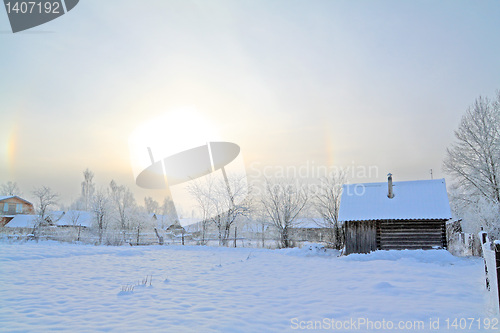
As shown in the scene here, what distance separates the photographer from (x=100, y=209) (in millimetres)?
44625

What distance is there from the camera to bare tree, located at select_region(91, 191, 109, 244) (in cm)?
4456

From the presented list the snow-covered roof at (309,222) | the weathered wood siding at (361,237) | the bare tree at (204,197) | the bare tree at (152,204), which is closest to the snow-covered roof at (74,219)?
the bare tree at (204,197)

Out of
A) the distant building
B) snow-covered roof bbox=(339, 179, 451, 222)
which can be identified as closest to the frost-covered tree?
snow-covered roof bbox=(339, 179, 451, 222)

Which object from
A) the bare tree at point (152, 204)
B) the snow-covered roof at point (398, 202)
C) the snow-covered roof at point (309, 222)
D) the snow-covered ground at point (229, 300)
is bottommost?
the snow-covered ground at point (229, 300)

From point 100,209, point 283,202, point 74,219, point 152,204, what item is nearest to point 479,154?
point 283,202

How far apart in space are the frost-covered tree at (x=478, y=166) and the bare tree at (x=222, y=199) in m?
19.5

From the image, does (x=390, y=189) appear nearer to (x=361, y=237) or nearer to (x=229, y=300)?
(x=361, y=237)

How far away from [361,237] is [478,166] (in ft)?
39.6

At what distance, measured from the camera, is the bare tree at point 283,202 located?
35344 millimetres

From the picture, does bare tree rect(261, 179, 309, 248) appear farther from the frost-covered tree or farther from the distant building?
the distant building

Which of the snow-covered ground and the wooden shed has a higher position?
the wooden shed

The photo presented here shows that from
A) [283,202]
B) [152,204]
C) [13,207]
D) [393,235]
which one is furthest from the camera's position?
[152,204]

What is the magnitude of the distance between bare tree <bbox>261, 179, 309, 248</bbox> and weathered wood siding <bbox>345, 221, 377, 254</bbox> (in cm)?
1315

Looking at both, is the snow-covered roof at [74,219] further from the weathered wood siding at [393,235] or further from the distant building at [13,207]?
the weathered wood siding at [393,235]
